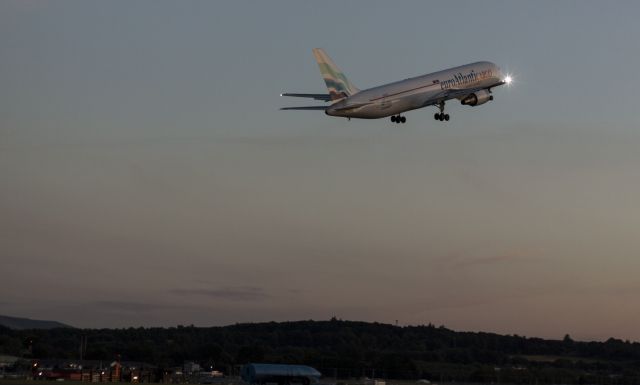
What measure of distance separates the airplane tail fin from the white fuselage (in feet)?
13.4

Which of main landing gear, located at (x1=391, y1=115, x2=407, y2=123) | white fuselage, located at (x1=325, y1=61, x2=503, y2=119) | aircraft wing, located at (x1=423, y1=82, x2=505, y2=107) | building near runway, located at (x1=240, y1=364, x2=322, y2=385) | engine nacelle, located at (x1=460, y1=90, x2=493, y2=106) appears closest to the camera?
building near runway, located at (x1=240, y1=364, x2=322, y2=385)

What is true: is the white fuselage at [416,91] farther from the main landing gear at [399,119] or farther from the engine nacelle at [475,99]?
the main landing gear at [399,119]

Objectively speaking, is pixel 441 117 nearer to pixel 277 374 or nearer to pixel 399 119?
pixel 399 119

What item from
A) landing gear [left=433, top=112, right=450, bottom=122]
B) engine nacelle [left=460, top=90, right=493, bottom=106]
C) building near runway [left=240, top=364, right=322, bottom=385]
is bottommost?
building near runway [left=240, top=364, right=322, bottom=385]

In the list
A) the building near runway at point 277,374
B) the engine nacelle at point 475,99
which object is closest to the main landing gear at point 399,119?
the engine nacelle at point 475,99

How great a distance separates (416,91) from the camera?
123125 mm

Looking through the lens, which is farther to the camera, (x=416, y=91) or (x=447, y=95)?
(x=447, y=95)

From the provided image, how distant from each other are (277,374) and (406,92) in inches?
1360

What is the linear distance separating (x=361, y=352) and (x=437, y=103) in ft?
189

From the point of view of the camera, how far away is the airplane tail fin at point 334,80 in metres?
121

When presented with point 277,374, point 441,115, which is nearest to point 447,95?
point 441,115

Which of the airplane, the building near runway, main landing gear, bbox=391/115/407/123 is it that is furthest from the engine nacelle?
the building near runway

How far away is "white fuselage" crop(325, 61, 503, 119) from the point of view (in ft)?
380

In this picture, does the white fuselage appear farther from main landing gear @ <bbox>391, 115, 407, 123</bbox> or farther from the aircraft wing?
main landing gear @ <bbox>391, 115, 407, 123</bbox>
